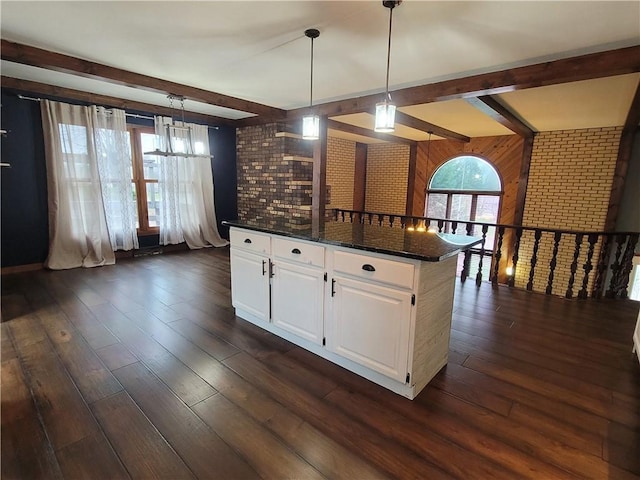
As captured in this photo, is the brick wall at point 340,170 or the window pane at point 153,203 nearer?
the window pane at point 153,203

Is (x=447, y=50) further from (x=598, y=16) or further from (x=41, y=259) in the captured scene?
(x=41, y=259)

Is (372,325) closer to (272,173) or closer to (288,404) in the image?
(288,404)

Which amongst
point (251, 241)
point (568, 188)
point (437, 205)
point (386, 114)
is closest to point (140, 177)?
point (251, 241)

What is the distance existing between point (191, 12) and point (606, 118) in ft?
19.2

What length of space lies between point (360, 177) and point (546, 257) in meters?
4.58

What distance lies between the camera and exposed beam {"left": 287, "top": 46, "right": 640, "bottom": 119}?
2.61 m

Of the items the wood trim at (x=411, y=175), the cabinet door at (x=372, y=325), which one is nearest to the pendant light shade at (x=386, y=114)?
the cabinet door at (x=372, y=325)

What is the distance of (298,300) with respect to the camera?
247 centimetres

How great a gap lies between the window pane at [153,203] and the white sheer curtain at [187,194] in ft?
0.41

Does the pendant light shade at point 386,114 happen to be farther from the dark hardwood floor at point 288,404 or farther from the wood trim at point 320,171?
the wood trim at point 320,171

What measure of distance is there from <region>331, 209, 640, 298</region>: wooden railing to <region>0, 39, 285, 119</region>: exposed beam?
2712 millimetres

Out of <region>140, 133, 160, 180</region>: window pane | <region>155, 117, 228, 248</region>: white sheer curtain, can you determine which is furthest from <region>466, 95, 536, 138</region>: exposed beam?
<region>140, 133, 160, 180</region>: window pane

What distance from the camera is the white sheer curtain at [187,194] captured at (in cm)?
548

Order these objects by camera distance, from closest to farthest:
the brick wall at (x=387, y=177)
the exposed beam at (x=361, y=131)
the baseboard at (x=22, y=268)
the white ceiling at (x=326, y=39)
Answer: the white ceiling at (x=326, y=39)
the baseboard at (x=22, y=268)
the exposed beam at (x=361, y=131)
the brick wall at (x=387, y=177)
